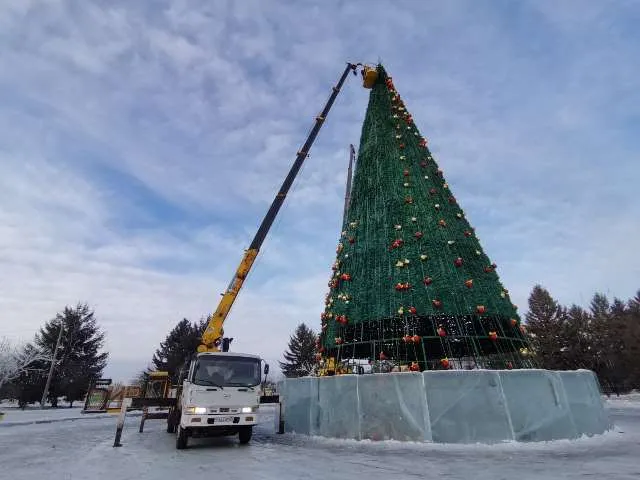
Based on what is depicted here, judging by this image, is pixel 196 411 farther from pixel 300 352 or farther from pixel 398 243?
pixel 300 352

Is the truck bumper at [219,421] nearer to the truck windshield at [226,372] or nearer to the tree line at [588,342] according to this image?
the truck windshield at [226,372]

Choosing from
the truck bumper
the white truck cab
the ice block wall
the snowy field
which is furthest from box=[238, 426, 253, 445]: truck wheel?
the ice block wall

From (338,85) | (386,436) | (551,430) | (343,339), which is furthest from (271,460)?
(338,85)

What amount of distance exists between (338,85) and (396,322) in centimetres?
1767

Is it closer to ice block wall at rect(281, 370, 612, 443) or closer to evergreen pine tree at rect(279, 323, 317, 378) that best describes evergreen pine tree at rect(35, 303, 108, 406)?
evergreen pine tree at rect(279, 323, 317, 378)

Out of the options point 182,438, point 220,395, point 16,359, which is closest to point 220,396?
point 220,395

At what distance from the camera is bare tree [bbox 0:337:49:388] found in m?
34.0

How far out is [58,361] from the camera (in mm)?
38031

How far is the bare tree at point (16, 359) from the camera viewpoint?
34.0m

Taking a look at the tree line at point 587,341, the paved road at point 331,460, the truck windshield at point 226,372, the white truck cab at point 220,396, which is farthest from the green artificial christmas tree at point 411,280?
the tree line at point 587,341

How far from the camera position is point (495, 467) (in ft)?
21.3

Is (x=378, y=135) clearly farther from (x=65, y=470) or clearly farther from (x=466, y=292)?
(x=65, y=470)

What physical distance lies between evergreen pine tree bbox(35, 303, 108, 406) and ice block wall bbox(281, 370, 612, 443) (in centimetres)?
3951

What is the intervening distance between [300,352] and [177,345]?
19212 mm
